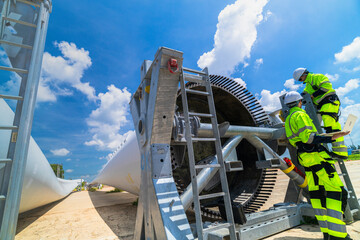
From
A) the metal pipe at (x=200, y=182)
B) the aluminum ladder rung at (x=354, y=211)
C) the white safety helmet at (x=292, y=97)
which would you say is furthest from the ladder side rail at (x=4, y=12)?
the aluminum ladder rung at (x=354, y=211)

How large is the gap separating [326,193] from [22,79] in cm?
392

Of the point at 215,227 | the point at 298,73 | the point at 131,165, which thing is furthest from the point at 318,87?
the point at 131,165

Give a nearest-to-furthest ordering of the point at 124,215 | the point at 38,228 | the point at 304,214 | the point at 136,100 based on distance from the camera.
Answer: the point at 136,100
the point at 304,214
the point at 38,228
the point at 124,215

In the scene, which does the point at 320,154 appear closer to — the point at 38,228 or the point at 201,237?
the point at 201,237

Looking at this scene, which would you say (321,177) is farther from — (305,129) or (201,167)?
(201,167)

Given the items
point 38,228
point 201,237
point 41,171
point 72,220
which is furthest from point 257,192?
point 41,171

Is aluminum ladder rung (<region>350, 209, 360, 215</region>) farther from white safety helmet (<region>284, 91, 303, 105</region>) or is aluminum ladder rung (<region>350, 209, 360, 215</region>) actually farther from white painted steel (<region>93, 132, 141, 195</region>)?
white painted steel (<region>93, 132, 141, 195</region>)

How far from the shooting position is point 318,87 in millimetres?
3447

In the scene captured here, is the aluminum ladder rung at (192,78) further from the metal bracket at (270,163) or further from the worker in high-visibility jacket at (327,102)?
the worker in high-visibility jacket at (327,102)

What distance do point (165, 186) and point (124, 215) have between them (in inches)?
107

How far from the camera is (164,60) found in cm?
189

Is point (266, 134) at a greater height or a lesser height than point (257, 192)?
greater

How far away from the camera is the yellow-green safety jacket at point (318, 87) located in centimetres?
331

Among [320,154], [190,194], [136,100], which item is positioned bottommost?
[190,194]
